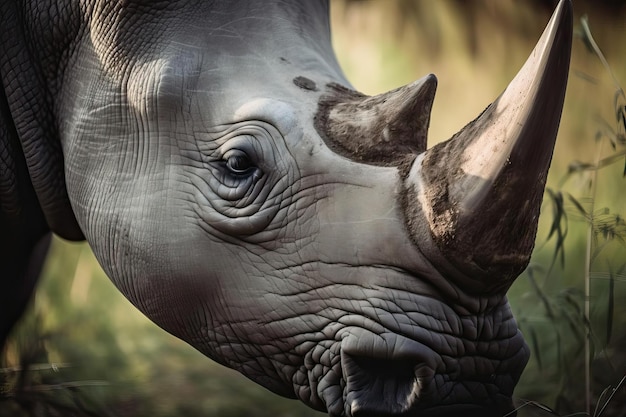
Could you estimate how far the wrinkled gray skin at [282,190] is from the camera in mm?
2176

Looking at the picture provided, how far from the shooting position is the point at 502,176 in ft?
6.94

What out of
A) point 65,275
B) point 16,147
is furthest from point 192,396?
point 16,147

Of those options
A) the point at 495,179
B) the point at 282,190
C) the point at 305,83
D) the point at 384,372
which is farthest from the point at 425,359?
the point at 305,83

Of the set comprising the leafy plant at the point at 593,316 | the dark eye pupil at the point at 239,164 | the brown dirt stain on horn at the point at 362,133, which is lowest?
the leafy plant at the point at 593,316

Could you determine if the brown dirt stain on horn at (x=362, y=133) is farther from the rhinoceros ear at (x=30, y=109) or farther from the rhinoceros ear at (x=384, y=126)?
the rhinoceros ear at (x=30, y=109)

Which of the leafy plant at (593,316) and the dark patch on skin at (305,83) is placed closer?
the dark patch on skin at (305,83)

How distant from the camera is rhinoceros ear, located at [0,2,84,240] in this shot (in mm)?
2854

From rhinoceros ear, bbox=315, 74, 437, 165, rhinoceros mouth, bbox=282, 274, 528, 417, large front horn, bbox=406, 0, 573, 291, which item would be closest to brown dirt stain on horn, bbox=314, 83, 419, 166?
rhinoceros ear, bbox=315, 74, 437, 165

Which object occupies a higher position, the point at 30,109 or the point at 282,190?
the point at 282,190

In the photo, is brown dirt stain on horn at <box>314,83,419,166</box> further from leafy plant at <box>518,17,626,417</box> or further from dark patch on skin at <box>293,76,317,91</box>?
leafy plant at <box>518,17,626,417</box>

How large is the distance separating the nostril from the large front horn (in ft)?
0.78

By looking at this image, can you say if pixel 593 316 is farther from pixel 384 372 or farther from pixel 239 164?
pixel 239 164

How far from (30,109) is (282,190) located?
2.67 ft

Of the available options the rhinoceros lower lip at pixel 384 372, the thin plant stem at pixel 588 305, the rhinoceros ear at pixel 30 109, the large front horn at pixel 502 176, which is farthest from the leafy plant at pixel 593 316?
the rhinoceros ear at pixel 30 109
